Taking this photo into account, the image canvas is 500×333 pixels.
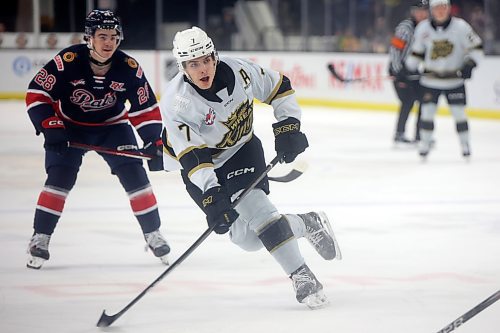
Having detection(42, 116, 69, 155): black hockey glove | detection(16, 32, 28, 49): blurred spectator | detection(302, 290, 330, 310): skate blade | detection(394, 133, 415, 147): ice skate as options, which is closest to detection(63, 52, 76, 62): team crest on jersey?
detection(42, 116, 69, 155): black hockey glove

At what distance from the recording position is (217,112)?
348 cm

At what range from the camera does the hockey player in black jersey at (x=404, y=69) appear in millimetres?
8547

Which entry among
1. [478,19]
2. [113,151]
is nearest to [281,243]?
[113,151]

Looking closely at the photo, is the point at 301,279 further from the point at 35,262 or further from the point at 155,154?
the point at 35,262

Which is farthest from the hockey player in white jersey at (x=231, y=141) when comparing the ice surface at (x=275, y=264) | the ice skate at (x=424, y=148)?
the ice skate at (x=424, y=148)

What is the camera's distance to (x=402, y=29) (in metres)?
8.66

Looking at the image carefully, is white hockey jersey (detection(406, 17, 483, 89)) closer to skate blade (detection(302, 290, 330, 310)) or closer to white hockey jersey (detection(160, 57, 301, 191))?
white hockey jersey (detection(160, 57, 301, 191))

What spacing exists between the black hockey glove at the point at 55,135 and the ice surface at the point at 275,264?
0.49 meters

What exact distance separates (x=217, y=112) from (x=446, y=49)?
15.0ft

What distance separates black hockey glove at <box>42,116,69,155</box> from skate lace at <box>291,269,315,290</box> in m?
1.13

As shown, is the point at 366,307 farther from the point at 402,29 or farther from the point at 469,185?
the point at 402,29

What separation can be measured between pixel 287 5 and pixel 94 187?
6.95 metres

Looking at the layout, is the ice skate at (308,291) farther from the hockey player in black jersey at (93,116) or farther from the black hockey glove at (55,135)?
the black hockey glove at (55,135)

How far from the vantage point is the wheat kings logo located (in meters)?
3.54
